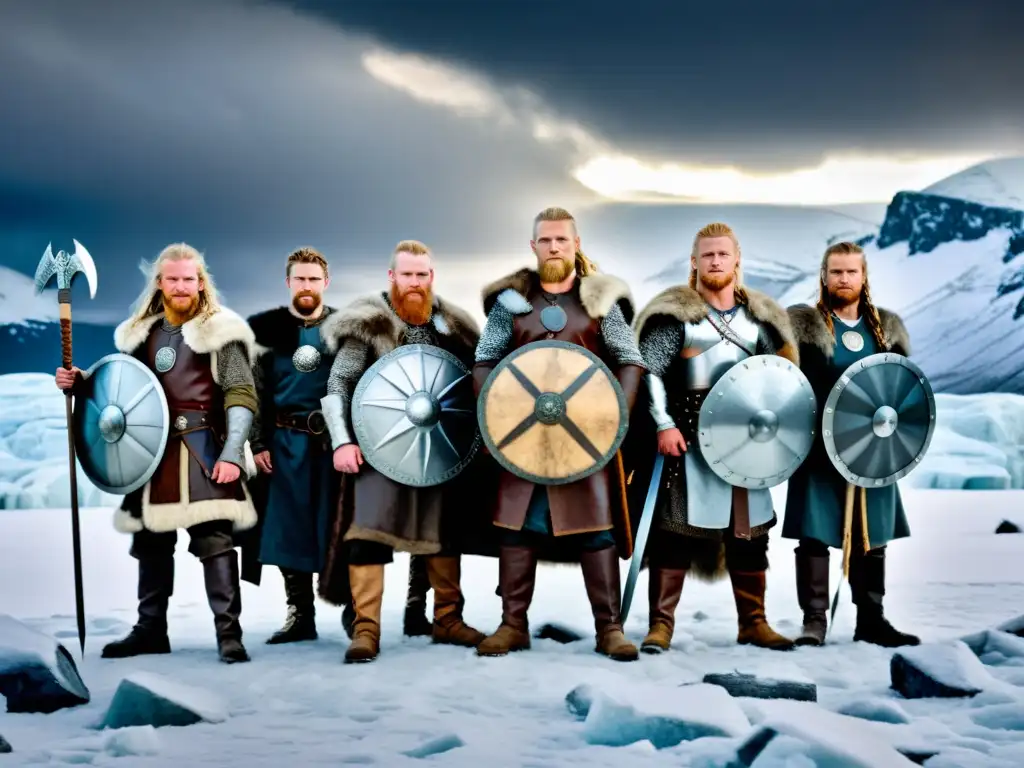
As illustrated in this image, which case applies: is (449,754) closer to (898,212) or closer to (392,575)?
(392,575)

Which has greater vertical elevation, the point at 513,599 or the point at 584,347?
the point at 584,347

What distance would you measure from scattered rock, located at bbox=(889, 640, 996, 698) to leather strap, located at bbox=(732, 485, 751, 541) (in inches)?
28.2

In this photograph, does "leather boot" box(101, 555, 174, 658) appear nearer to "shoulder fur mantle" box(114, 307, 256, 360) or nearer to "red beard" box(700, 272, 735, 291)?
"shoulder fur mantle" box(114, 307, 256, 360)

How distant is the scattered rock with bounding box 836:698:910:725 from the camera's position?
3.38m

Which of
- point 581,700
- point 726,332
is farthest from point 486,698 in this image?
point 726,332

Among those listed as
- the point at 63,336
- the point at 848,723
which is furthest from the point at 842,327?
the point at 63,336

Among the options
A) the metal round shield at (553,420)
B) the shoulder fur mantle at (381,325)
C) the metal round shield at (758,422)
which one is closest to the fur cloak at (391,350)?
the shoulder fur mantle at (381,325)

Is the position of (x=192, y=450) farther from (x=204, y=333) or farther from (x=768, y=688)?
A: (x=768, y=688)

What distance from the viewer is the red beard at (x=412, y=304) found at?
14.0 ft

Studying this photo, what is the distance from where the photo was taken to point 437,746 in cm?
318

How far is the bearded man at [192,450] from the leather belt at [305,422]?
0.91 ft

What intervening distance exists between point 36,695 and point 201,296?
1614 millimetres

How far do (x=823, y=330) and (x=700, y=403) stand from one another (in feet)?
2.04

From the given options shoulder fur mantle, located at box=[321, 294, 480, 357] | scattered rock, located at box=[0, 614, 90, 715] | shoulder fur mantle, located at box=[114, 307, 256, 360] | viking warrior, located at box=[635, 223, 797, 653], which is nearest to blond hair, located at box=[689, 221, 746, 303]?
viking warrior, located at box=[635, 223, 797, 653]
